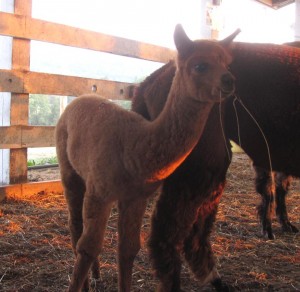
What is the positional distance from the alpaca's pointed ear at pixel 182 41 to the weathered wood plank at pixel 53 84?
2.92 metres

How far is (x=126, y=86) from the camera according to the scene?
526 cm

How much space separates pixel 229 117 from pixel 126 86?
2.94 metres

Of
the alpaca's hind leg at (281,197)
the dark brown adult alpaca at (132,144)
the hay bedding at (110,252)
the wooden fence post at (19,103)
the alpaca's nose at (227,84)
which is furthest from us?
the wooden fence post at (19,103)

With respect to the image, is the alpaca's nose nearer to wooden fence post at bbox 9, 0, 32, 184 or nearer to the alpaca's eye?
the alpaca's eye

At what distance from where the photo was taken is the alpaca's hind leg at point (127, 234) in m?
2.08

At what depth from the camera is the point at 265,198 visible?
12.5 feet

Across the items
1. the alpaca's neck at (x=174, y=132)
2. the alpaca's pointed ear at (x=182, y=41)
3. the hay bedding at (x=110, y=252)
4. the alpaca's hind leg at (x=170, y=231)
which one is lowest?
the hay bedding at (x=110, y=252)

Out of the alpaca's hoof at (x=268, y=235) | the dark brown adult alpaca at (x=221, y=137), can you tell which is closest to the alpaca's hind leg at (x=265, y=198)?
the alpaca's hoof at (x=268, y=235)

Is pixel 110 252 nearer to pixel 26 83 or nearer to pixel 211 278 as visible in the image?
pixel 211 278

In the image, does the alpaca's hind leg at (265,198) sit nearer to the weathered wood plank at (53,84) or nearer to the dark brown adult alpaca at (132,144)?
the dark brown adult alpaca at (132,144)

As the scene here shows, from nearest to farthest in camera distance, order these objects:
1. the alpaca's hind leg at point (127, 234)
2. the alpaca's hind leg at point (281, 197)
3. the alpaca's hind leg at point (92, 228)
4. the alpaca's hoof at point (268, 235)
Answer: the alpaca's hind leg at point (92, 228), the alpaca's hind leg at point (127, 234), the alpaca's hoof at point (268, 235), the alpaca's hind leg at point (281, 197)

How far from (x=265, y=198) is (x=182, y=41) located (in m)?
2.46

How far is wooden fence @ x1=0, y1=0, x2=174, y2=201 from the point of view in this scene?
425 centimetres

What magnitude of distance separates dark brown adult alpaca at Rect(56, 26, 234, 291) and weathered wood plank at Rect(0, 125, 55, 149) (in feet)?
7.25
